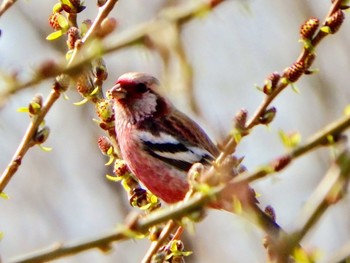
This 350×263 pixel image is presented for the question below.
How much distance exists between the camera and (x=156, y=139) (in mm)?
7023

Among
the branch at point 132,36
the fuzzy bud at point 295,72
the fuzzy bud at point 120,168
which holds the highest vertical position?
the branch at point 132,36

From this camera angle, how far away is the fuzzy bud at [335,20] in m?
4.15

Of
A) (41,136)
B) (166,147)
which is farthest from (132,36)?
(166,147)

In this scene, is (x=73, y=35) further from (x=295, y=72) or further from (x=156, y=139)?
(x=156, y=139)

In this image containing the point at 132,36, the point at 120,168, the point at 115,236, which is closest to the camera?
the point at 132,36

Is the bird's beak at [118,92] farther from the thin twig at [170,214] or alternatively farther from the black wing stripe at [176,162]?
the thin twig at [170,214]

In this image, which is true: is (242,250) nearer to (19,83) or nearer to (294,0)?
(294,0)

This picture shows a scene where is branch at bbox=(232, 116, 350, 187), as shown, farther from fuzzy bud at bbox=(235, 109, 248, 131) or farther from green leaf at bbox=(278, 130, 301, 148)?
fuzzy bud at bbox=(235, 109, 248, 131)

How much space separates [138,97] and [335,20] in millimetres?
3252

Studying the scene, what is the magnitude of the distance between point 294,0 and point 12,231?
688cm

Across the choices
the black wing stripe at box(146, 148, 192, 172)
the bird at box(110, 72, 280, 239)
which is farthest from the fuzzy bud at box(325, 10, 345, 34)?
the black wing stripe at box(146, 148, 192, 172)

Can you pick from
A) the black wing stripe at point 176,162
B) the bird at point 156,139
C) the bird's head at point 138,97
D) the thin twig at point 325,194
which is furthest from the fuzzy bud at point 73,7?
the bird's head at point 138,97

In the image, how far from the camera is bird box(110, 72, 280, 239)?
651 cm

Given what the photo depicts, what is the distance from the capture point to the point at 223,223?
53.5ft
